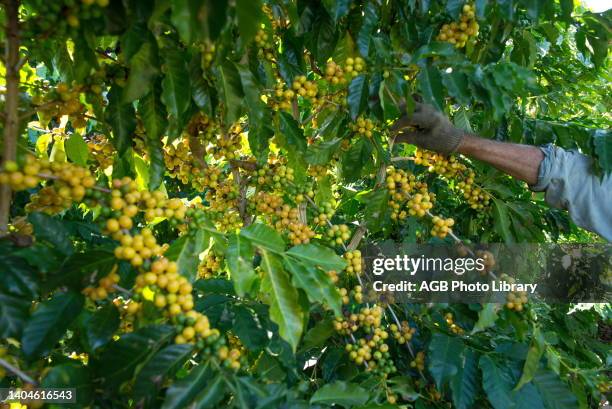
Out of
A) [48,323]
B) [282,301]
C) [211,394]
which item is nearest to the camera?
[211,394]

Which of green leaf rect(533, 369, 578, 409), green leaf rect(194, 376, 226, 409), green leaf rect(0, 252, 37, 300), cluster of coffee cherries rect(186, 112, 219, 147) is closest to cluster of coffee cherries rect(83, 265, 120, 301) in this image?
green leaf rect(0, 252, 37, 300)

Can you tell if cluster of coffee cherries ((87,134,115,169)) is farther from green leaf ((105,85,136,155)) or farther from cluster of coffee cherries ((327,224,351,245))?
cluster of coffee cherries ((327,224,351,245))

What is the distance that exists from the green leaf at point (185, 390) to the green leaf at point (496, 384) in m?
1.12

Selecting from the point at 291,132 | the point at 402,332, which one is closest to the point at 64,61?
the point at 291,132

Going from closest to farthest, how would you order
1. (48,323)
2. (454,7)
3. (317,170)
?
(48,323), (454,7), (317,170)

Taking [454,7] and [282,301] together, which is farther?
[454,7]

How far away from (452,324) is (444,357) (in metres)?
0.48

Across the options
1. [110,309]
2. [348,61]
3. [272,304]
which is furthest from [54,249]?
[348,61]

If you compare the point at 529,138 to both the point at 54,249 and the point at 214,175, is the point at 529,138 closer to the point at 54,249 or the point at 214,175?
the point at 214,175

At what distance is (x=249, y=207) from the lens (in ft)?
7.29

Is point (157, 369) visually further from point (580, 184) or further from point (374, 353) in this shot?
point (580, 184)

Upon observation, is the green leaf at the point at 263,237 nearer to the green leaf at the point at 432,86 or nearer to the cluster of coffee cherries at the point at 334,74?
the green leaf at the point at 432,86

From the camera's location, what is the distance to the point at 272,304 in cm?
125

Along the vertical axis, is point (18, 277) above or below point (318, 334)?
above
